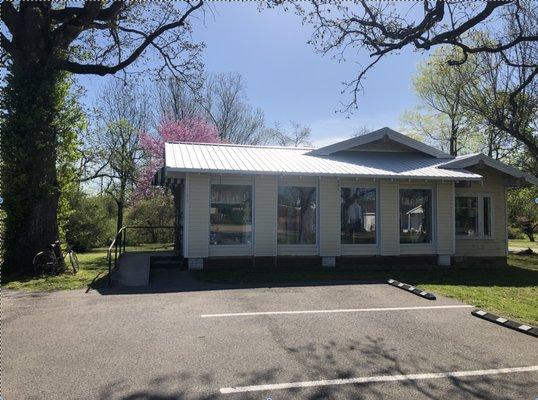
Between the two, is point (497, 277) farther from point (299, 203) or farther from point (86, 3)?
point (86, 3)

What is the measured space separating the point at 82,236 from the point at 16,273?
→ 14.1m

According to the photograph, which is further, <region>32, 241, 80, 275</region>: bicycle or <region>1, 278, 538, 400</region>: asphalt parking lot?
<region>32, 241, 80, 275</region>: bicycle

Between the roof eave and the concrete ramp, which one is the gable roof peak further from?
the concrete ramp

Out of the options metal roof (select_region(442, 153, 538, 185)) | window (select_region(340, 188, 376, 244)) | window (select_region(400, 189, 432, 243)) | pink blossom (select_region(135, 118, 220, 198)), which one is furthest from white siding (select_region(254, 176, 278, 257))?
pink blossom (select_region(135, 118, 220, 198))

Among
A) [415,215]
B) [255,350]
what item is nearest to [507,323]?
[255,350]

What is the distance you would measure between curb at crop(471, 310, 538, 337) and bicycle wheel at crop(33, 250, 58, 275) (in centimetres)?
1039

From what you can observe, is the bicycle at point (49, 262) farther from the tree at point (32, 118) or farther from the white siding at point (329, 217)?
the white siding at point (329, 217)

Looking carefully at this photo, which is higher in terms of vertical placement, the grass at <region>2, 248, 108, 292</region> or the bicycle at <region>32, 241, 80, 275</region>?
the bicycle at <region>32, 241, 80, 275</region>

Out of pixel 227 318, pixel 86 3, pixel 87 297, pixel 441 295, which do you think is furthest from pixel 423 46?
pixel 86 3

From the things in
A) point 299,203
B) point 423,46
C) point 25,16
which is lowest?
point 299,203

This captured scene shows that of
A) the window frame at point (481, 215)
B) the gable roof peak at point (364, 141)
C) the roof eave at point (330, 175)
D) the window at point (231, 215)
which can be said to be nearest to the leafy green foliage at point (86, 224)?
the window at point (231, 215)

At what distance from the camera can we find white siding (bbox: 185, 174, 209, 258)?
495 inches

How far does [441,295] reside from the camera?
9.61 m

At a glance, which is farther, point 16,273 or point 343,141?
point 343,141
